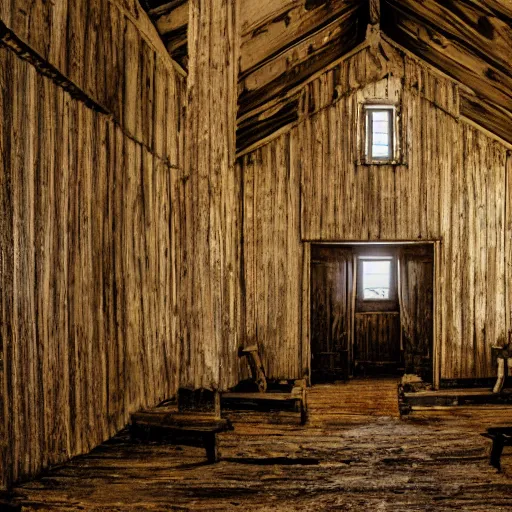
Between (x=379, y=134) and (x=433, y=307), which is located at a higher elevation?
(x=379, y=134)

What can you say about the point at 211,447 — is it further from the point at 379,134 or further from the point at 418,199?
the point at 379,134

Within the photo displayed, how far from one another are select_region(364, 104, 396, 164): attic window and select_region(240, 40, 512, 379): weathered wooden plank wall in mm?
163

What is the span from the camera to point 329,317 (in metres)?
10.3

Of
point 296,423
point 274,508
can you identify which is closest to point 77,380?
point 274,508

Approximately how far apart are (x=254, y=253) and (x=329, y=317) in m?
2.39

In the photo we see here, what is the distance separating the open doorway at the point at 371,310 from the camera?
9.84 metres

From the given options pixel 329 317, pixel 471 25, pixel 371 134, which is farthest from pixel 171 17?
pixel 329 317

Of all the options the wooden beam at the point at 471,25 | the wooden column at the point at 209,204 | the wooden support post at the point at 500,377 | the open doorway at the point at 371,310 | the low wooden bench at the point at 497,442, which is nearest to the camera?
the wooden column at the point at 209,204

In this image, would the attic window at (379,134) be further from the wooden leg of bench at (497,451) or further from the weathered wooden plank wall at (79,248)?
the wooden leg of bench at (497,451)

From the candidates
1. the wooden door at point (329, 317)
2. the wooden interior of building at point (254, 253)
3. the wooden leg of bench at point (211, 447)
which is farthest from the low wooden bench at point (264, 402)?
the wooden door at point (329, 317)

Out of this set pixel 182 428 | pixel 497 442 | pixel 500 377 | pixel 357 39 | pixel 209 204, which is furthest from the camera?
pixel 357 39

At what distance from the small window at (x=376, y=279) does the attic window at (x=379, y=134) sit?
3.02 metres

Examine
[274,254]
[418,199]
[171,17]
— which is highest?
[171,17]

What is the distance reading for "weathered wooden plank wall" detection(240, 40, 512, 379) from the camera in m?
8.80
